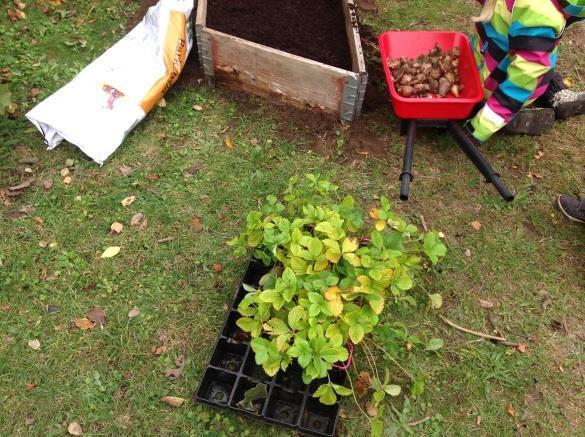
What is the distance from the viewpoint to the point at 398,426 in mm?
2293

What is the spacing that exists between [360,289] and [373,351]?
75 centimetres

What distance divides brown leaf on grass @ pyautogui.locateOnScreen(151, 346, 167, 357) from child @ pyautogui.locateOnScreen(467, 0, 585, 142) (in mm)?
2138

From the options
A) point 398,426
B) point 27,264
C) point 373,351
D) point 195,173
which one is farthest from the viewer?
point 195,173

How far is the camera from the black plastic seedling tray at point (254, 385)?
7.02 ft

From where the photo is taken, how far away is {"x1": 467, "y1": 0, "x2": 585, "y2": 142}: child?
255cm

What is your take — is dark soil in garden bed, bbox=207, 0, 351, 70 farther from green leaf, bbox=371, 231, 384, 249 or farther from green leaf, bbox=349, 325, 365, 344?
green leaf, bbox=349, 325, 365, 344

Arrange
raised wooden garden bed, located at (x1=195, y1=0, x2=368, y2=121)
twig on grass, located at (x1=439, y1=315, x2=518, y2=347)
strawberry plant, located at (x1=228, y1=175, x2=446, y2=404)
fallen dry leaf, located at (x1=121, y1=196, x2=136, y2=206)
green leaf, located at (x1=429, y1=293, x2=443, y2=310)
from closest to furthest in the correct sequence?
strawberry plant, located at (x1=228, y1=175, x2=446, y2=404) → green leaf, located at (x1=429, y1=293, x2=443, y2=310) → twig on grass, located at (x1=439, y1=315, x2=518, y2=347) → fallen dry leaf, located at (x1=121, y1=196, x2=136, y2=206) → raised wooden garden bed, located at (x1=195, y1=0, x2=368, y2=121)

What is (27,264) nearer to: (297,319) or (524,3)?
(297,319)

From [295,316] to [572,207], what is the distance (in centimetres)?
212

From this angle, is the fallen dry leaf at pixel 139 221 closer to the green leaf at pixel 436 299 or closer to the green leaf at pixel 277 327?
the green leaf at pixel 277 327

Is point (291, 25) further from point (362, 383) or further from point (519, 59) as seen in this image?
point (362, 383)

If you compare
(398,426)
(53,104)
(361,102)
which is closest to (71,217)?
(53,104)

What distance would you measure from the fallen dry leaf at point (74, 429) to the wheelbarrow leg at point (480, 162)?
95.8 inches

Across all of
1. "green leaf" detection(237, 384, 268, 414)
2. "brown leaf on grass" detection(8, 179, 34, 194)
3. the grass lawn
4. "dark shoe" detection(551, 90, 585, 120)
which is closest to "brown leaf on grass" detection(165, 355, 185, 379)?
the grass lawn
